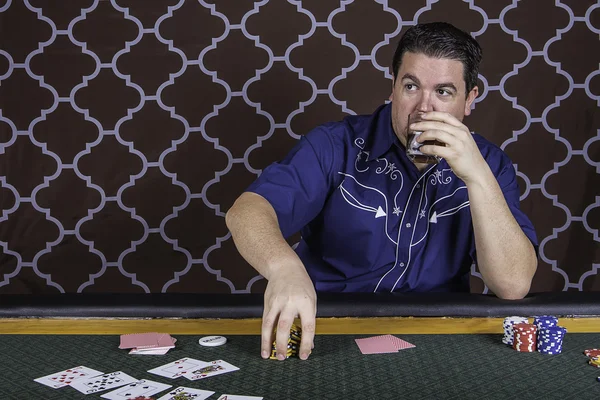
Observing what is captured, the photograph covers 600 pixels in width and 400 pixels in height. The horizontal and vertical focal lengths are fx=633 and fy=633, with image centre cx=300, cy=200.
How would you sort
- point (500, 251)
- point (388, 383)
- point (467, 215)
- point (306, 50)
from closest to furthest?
1. point (388, 383)
2. point (500, 251)
3. point (467, 215)
4. point (306, 50)

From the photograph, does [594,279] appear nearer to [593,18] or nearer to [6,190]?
[593,18]

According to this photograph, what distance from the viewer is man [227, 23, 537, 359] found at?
1753 millimetres

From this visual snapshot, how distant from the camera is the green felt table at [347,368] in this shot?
101cm

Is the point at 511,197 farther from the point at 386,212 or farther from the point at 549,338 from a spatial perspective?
the point at 549,338

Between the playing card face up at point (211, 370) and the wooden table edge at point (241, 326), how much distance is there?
19 cm

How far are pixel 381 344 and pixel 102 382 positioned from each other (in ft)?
1.69

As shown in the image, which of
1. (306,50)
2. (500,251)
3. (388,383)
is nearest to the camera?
(388,383)

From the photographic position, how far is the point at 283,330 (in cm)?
110

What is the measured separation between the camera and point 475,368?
1.12 meters

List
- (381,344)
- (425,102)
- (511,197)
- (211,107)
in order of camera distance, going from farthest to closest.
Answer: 1. (211,107)
2. (511,197)
3. (425,102)
4. (381,344)

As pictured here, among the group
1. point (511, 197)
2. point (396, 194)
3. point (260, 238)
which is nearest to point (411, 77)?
point (396, 194)

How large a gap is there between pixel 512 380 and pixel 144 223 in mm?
2089

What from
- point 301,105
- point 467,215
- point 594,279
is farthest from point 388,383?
point 594,279

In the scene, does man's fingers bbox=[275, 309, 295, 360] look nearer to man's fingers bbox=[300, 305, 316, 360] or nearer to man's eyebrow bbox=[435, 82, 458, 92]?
man's fingers bbox=[300, 305, 316, 360]
